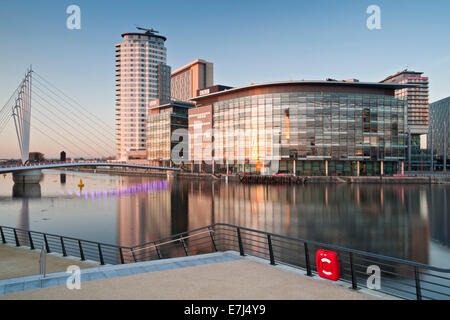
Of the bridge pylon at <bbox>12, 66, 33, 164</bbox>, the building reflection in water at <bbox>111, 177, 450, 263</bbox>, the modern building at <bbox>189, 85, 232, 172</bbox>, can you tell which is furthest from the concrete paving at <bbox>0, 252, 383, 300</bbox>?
the modern building at <bbox>189, 85, 232, 172</bbox>

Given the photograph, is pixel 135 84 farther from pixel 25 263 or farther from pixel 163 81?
pixel 25 263

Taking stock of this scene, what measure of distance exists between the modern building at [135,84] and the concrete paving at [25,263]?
162778 mm

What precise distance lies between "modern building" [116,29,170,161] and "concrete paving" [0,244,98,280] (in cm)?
16278

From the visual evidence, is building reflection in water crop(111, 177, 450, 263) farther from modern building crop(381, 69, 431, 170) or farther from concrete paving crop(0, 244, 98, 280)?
modern building crop(381, 69, 431, 170)

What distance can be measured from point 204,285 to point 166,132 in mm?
129030

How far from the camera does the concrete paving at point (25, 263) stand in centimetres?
1122

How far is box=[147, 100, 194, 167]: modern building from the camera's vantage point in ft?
431

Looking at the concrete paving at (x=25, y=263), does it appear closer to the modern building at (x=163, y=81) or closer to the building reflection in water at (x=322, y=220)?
the building reflection in water at (x=322, y=220)

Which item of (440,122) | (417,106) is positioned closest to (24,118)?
(417,106)

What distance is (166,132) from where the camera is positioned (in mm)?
133125

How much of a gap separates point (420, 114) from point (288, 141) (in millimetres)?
99679

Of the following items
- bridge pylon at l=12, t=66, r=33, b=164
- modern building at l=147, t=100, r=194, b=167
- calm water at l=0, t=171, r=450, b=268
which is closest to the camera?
calm water at l=0, t=171, r=450, b=268

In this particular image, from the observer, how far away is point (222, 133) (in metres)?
103
